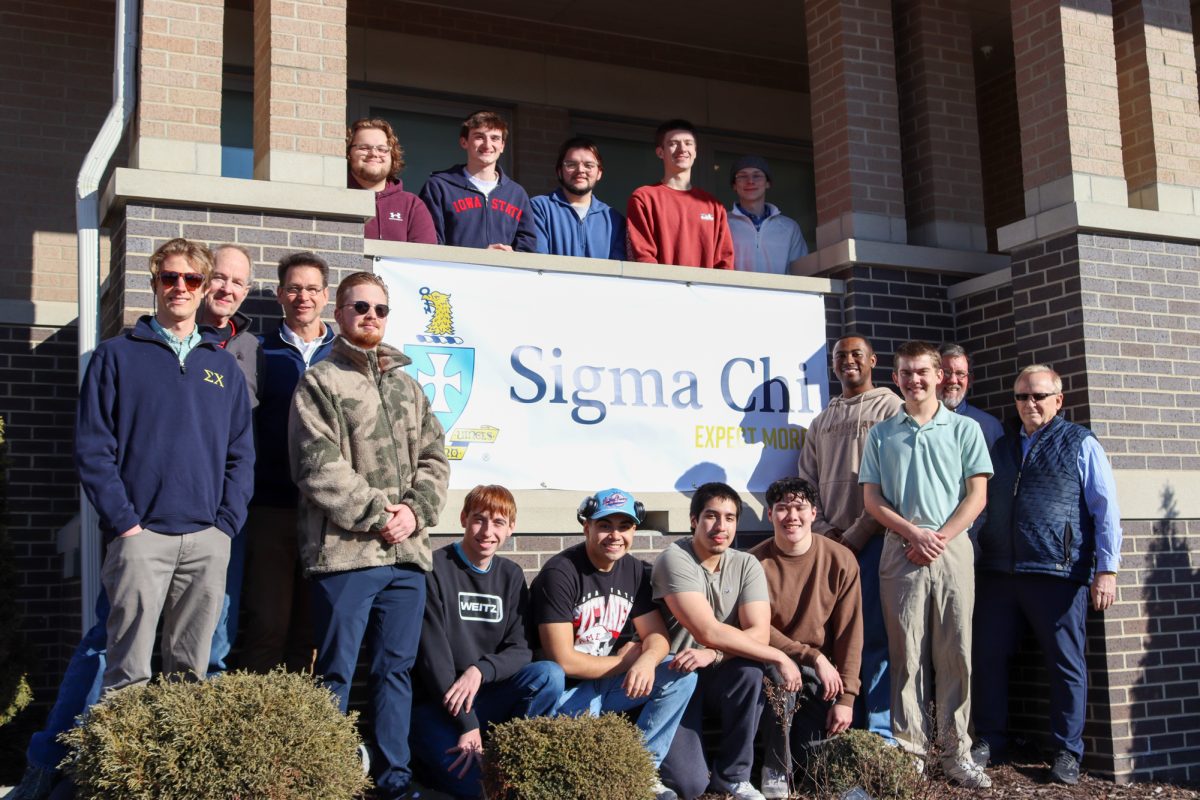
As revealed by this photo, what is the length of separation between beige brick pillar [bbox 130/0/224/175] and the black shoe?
17.9 feet

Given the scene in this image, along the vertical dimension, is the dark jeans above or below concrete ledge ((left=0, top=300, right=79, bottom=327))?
below

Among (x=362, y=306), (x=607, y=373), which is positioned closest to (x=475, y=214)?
(x=607, y=373)

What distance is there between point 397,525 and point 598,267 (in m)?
2.58

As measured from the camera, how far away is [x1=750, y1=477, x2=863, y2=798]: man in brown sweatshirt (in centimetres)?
653

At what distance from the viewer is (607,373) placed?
7.60 metres

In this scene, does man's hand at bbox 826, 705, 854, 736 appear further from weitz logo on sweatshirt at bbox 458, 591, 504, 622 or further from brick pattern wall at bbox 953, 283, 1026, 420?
brick pattern wall at bbox 953, 283, 1026, 420

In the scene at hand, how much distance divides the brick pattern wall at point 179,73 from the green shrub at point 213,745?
10.5ft

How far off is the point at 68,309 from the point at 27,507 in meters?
1.43

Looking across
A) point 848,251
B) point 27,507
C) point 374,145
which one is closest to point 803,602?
point 848,251

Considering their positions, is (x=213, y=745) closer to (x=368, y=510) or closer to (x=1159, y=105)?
(x=368, y=510)

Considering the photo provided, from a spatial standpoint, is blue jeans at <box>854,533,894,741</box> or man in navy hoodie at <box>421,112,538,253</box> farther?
man in navy hoodie at <box>421,112,538,253</box>

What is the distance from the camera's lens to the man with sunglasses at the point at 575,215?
8.00 meters

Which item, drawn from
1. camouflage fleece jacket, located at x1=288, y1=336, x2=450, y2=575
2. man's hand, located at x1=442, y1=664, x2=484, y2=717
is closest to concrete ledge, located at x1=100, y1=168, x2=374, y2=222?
camouflage fleece jacket, located at x1=288, y1=336, x2=450, y2=575

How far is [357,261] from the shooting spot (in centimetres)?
697
